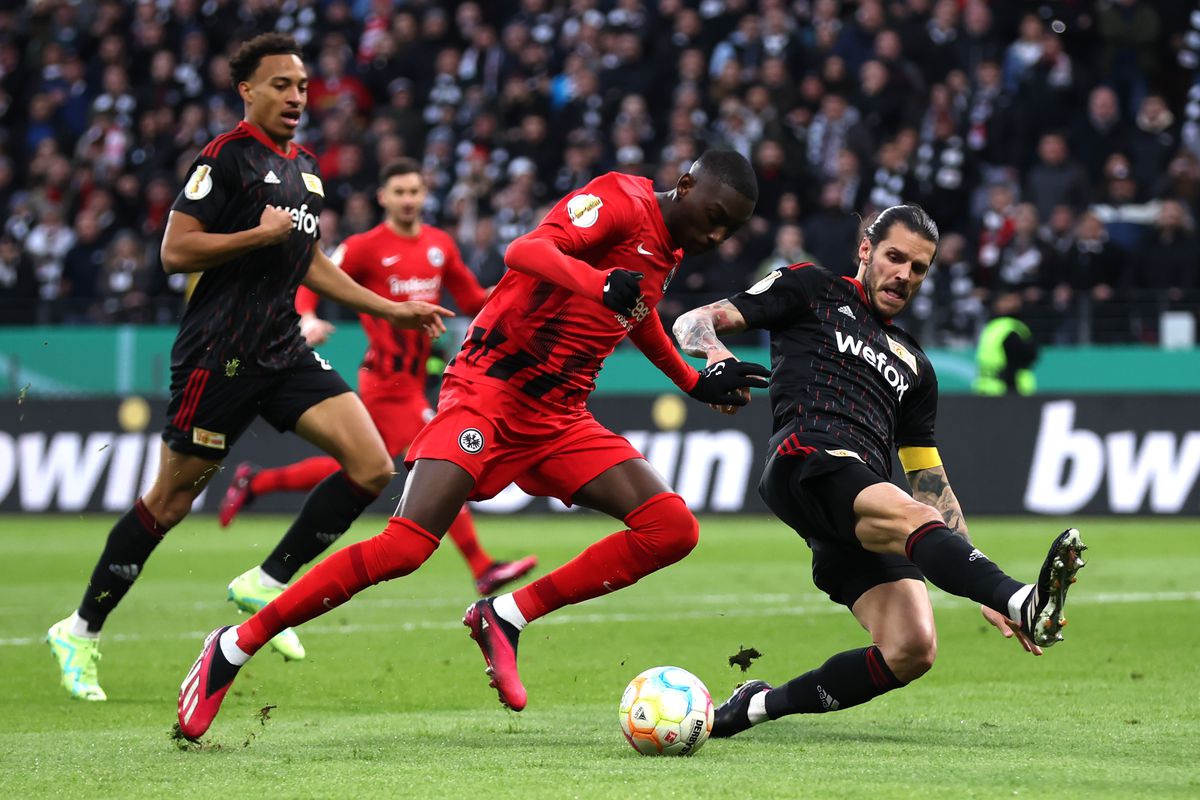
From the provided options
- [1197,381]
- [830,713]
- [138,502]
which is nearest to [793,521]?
[830,713]

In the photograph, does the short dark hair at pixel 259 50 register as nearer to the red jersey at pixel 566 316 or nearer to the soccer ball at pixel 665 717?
the red jersey at pixel 566 316

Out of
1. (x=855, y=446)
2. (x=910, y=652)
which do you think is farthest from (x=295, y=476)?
(x=910, y=652)

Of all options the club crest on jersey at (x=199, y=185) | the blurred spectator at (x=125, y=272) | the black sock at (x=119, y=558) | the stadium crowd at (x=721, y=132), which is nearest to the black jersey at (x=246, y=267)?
the club crest on jersey at (x=199, y=185)

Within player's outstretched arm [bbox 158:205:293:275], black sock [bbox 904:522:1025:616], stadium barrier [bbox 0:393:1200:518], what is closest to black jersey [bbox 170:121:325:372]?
player's outstretched arm [bbox 158:205:293:275]

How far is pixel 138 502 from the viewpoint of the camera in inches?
288

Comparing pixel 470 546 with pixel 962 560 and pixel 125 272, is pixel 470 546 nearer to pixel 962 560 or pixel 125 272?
pixel 962 560

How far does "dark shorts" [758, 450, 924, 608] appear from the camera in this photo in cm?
573

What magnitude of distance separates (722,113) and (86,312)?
7.19m

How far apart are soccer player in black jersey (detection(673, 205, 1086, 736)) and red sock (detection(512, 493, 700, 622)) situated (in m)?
0.44

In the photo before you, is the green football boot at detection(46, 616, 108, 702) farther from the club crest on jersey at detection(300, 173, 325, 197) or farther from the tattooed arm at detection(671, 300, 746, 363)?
the tattooed arm at detection(671, 300, 746, 363)

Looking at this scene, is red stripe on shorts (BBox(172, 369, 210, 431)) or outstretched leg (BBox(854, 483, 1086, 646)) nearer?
outstretched leg (BBox(854, 483, 1086, 646))

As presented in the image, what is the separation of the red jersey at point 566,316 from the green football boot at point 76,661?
214 cm

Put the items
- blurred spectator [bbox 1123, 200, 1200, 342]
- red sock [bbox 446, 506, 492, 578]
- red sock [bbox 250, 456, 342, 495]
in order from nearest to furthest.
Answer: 1. red sock [bbox 446, 506, 492, 578]
2. red sock [bbox 250, 456, 342, 495]
3. blurred spectator [bbox 1123, 200, 1200, 342]

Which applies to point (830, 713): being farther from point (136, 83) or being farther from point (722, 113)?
point (136, 83)
